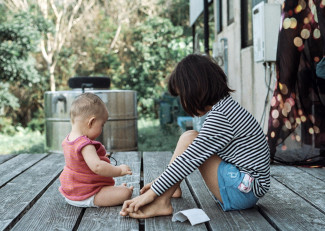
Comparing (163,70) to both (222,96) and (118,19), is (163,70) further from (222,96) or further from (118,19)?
(222,96)

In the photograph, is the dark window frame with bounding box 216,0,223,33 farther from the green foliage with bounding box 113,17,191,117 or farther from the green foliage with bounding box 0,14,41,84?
the green foliage with bounding box 113,17,191,117

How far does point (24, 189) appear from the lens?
228 centimetres

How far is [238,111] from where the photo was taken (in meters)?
1.76

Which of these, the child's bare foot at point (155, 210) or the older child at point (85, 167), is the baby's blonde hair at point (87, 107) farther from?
the child's bare foot at point (155, 210)

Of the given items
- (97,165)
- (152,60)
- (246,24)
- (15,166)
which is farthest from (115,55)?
(97,165)

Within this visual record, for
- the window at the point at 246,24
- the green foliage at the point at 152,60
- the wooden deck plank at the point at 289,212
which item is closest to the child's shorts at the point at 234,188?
the wooden deck plank at the point at 289,212

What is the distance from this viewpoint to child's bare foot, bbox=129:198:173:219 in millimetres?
1702

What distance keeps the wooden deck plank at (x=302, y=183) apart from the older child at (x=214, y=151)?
0.37 m

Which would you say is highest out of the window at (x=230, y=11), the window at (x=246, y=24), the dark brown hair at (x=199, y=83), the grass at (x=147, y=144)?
the window at (x=230, y=11)

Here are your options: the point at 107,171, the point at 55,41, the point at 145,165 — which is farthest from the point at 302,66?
the point at 55,41

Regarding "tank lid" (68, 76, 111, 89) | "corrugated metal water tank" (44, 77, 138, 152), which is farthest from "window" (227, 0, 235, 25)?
Result: "tank lid" (68, 76, 111, 89)

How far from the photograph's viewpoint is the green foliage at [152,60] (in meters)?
11.3

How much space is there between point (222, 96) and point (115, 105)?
301 cm

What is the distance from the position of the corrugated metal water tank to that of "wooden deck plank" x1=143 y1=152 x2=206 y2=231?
59.6 inches
